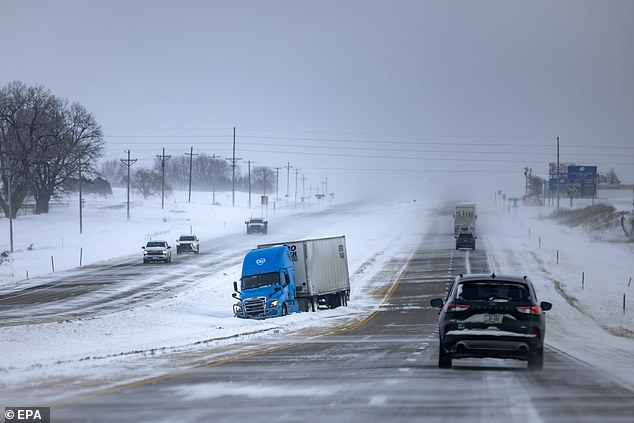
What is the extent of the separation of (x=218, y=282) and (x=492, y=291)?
43034mm

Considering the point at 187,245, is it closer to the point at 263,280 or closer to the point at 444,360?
the point at 263,280

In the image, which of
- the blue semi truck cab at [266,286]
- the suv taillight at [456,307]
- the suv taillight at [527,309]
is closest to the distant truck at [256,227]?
the blue semi truck cab at [266,286]

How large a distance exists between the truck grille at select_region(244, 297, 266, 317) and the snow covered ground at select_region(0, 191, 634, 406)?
1657 millimetres

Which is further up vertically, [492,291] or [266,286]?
[492,291]

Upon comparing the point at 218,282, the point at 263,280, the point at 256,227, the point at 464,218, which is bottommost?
the point at 218,282

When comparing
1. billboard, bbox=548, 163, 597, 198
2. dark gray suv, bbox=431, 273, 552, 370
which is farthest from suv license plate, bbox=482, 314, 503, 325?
billboard, bbox=548, 163, 597, 198

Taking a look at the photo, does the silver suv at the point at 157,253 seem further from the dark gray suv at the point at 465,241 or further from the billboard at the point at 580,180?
the billboard at the point at 580,180

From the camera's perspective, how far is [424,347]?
22.4 metres

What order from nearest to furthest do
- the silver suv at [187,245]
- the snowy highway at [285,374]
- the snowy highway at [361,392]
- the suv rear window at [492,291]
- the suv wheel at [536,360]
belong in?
the snowy highway at [361,392], the snowy highway at [285,374], the suv wheel at [536,360], the suv rear window at [492,291], the silver suv at [187,245]

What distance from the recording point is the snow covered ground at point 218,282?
1792 centimetres


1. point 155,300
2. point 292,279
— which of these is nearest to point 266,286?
point 292,279

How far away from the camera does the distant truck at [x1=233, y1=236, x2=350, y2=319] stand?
3803cm

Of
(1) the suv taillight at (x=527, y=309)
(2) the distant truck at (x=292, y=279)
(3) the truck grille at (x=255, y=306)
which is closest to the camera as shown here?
(1) the suv taillight at (x=527, y=309)

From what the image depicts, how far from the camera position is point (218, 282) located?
58.4 metres
